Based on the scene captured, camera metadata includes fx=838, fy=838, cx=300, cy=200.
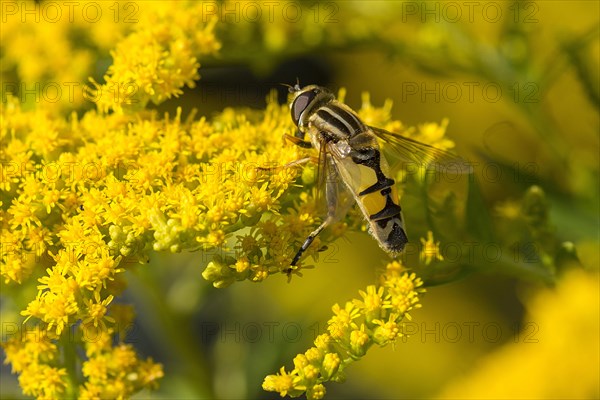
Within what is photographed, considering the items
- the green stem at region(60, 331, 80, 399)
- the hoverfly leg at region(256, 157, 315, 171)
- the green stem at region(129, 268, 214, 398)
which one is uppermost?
the hoverfly leg at region(256, 157, 315, 171)

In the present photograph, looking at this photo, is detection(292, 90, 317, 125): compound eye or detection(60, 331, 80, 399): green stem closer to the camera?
detection(60, 331, 80, 399): green stem

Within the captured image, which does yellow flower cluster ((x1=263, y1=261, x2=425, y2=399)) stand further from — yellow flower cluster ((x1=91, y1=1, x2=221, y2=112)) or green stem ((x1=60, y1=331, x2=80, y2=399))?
yellow flower cluster ((x1=91, y1=1, x2=221, y2=112))

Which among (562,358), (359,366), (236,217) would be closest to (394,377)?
(359,366)

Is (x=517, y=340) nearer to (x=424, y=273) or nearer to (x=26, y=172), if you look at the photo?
(x=424, y=273)

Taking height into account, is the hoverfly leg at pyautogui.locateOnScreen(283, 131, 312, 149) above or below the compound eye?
below

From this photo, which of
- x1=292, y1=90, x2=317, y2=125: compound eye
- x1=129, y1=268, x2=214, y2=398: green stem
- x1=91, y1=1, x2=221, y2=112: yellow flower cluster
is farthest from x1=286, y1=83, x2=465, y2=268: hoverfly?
x1=129, y1=268, x2=214, y2=398: green stem

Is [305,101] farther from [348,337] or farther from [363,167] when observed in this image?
[348,337]

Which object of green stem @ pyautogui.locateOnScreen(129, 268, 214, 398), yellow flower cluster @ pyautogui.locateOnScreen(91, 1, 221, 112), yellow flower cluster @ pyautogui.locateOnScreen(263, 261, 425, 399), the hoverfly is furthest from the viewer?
green stem @ pyautogui.locateOnScreen(129, 268, 214, 398)

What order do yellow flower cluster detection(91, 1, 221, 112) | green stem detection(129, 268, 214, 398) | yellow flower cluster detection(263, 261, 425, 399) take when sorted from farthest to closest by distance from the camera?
green stem detection(129, 268, 214, 398) < yellow flower cluster detection(91, 1, 221, 112) < yellow flower cluster detection(263, 261, 425, 399)

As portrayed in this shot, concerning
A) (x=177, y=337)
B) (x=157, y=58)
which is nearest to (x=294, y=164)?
(x=157, y=58)
